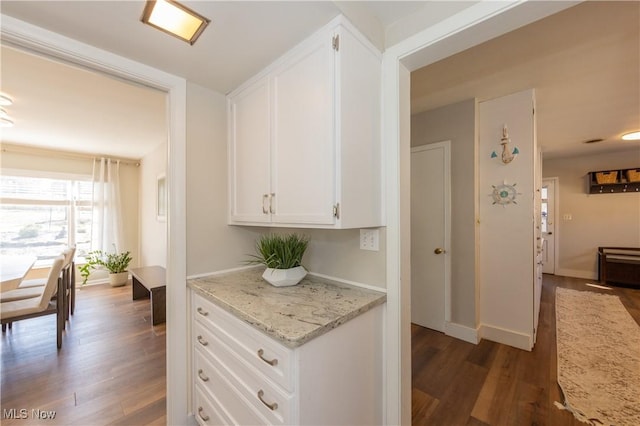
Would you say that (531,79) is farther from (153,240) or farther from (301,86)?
(153,240)

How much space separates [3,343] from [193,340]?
2.71m

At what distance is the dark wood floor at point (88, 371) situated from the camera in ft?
5.76

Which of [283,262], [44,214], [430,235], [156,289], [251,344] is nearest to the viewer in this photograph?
[251,344]

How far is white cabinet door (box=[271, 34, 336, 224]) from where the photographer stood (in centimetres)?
119

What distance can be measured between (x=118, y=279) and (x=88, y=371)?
3.04 meters

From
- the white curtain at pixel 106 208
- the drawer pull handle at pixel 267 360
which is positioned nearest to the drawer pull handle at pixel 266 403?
the drawer pull handle at pixel 267 360

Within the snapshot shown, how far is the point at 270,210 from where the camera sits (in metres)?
1.50

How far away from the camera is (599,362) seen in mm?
2178

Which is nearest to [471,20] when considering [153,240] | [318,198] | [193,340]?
[318,198]

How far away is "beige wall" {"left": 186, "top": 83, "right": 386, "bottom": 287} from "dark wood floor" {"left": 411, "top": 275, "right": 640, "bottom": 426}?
1.16 metres

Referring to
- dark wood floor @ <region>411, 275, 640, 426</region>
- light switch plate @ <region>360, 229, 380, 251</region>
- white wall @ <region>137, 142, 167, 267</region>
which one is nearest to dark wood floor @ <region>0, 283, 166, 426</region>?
white wall @ <region>137, 142, 167, 267</region>

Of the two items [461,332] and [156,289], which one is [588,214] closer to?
[461,332]

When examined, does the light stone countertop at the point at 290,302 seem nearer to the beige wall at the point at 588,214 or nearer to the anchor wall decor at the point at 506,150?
the anchor wall decor at the point at 506,150

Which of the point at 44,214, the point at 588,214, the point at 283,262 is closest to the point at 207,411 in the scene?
the point at 283,262
